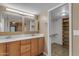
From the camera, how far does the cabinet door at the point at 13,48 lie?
1737 millimetres

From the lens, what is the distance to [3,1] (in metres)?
1.69

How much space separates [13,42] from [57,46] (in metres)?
0.69

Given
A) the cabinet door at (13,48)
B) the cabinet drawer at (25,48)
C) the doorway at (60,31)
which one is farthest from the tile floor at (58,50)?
the cabinet door at (13,48)

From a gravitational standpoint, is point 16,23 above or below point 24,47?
above

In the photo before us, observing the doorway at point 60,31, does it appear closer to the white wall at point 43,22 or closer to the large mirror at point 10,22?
the white wall at point 43,22

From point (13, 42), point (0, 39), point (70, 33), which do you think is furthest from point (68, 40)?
Result: point (0, 39)

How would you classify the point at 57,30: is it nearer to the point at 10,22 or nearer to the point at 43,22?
the point at 43,22

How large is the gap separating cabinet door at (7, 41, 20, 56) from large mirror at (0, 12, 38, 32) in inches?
8.6

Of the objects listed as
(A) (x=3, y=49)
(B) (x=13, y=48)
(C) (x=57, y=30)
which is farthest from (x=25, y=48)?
(C) (x=57, y=30)

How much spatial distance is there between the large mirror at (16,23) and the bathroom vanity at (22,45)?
0.11 meters

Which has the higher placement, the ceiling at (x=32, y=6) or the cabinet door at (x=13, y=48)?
the ceiling at (x=32, y=6)

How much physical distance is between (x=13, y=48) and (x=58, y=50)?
0.70 m

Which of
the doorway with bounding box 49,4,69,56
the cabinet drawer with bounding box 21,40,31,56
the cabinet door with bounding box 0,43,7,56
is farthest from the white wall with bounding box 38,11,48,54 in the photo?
the cabinet door with bounding box 0,43,7,56

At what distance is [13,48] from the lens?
1775 millimetres
